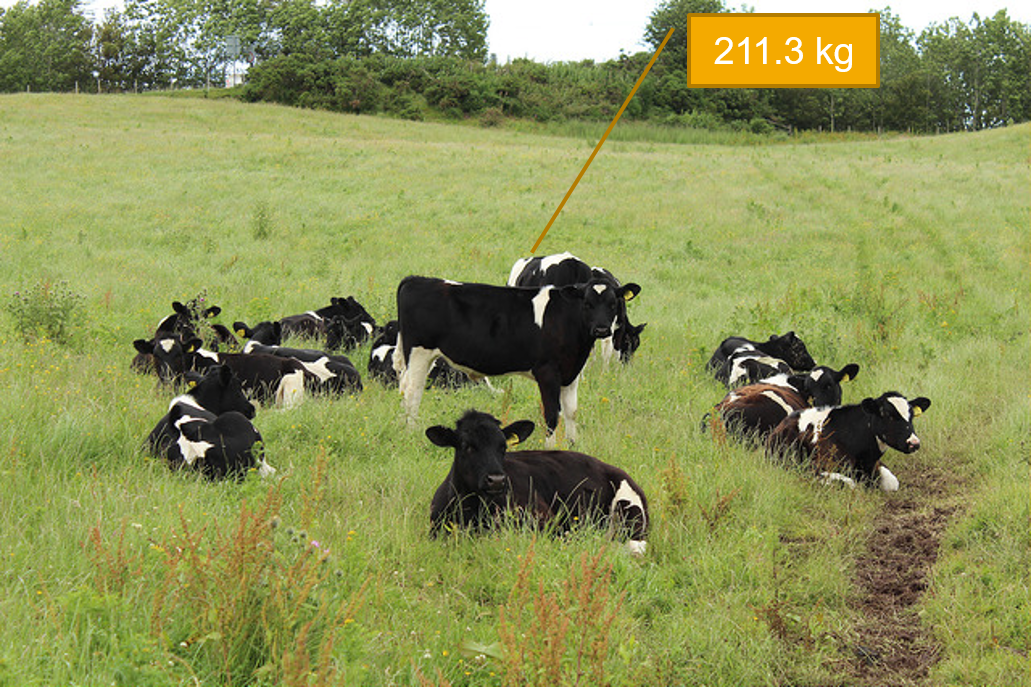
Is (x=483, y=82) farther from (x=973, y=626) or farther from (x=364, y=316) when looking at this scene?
(x=973, y=626)

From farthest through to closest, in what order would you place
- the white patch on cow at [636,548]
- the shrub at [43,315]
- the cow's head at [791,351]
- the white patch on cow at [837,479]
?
1. the cow's head at [791,351]
2. the shrub at [43,315]
3. the white patch on cow at [837,479]
4. the white patch on cow at [636,548]

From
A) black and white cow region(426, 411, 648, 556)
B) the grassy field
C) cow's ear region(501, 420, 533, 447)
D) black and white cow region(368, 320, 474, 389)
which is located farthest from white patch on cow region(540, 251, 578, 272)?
cow's ear region(501, 420, 533, 447)

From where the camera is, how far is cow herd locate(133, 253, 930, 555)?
6129mm

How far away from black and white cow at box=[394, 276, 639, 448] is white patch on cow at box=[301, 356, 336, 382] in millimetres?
1485

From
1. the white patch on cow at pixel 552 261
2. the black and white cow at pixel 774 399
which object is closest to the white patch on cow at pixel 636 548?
the black and white cow at pixel 774 399

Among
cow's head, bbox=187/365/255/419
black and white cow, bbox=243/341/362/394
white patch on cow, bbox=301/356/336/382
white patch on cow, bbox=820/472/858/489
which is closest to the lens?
white patch on cow, bbox=820/472/858/489

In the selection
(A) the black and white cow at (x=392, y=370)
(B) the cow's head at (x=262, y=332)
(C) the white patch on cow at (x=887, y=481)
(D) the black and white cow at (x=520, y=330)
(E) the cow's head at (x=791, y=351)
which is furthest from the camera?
(B) the cow's head at (x=262, y=332)

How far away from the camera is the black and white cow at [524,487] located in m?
5.88

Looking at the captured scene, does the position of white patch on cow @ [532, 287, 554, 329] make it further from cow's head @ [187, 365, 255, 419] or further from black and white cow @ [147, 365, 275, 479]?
black and white cow @ [147, 365, 275, 479]

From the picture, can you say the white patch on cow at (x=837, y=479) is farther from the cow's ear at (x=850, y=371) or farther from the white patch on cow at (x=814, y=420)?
the cow's ear at (x=850, y=371)

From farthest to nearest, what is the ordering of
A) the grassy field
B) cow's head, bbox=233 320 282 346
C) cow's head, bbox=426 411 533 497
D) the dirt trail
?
cow's head, bbox=233 320 282 346 < cow's head, bbox=426 411 533 497 < the dirt trail < the grassy field

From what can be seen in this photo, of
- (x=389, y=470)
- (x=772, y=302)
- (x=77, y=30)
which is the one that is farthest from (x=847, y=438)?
(x=77, y=30)

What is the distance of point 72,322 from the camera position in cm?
1208

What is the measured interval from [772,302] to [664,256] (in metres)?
5.02
